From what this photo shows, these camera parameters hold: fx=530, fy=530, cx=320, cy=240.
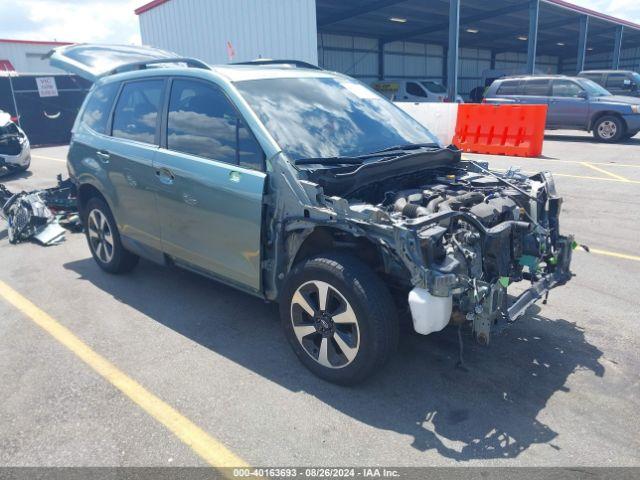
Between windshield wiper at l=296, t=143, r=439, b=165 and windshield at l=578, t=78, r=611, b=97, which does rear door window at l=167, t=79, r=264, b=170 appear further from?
windshield at l=578, t=78, r=611, b=97

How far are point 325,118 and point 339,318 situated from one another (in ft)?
5.21

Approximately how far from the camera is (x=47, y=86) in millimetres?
18906

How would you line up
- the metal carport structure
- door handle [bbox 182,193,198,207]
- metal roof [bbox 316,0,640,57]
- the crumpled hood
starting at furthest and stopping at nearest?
metal roof [bbox 316,0,640,57]
the metal carport structure
the crumpled hood
door handle [bbox 182,193,198,207]

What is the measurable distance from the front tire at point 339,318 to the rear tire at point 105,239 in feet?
7.86

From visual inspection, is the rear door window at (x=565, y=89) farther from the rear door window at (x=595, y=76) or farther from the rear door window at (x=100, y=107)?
the rear door window at (x=100, y=107)

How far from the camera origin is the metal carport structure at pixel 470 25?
23203 mm

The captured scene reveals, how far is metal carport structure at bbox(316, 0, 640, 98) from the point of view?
2320cm

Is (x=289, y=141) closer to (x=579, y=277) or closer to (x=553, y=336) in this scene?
(x=553, y=336)

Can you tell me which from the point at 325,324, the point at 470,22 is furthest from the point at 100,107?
the point at 470,22

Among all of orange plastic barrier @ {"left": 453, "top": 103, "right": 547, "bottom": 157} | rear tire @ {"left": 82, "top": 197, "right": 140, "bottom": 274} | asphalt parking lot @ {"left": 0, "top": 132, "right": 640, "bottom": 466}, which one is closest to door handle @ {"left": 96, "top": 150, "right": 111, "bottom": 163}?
rear tire @ {"left": 82, "top": 197, "right": 140, "bottom": 274}

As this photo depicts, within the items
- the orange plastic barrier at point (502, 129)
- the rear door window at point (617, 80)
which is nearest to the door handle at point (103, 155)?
the orange plastic barrier at point (502, 129)

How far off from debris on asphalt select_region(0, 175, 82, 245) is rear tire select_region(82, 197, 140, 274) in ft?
5.30

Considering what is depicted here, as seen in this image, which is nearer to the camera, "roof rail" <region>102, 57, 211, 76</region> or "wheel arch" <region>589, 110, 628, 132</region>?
"roof rail" <region>102, 57, 211, 76</region>

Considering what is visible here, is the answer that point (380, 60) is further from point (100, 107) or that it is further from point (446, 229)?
point (446, 229)
